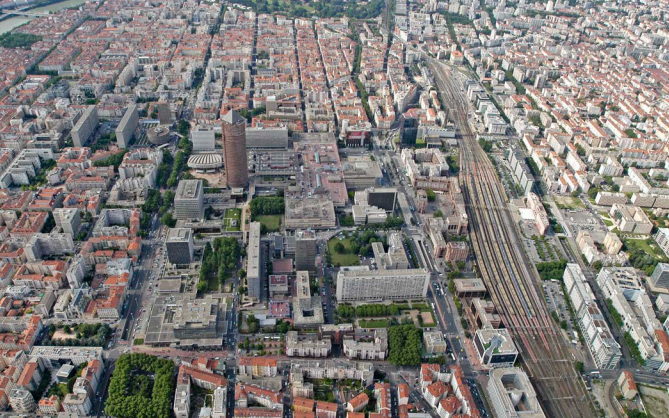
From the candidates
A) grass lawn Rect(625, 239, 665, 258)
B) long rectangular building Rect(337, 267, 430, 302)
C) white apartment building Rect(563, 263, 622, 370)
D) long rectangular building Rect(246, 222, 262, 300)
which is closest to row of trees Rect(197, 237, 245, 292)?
long rectangular building Rect(246, 222, 262, 300)

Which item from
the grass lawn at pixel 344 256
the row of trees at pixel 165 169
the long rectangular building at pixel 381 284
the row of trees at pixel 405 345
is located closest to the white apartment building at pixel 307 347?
the row of trees at pixel 405 345

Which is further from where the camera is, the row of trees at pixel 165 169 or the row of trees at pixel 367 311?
the row of trees at pixel 165 169

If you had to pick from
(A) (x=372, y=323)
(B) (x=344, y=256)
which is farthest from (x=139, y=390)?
(B) (x=344, y=256)

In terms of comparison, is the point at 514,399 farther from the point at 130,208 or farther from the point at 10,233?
the point at 10,233

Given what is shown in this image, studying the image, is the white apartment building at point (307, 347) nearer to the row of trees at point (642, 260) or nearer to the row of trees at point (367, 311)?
the row of trees at point (367, 311)

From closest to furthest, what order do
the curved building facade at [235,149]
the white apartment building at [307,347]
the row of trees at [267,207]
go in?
the white apartment building at [307,347], the curved building facade at [235,149], the row of trees at [267,207]

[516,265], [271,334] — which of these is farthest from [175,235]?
[516,265]

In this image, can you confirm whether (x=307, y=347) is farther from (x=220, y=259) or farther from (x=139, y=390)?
(x=220, y=259)
